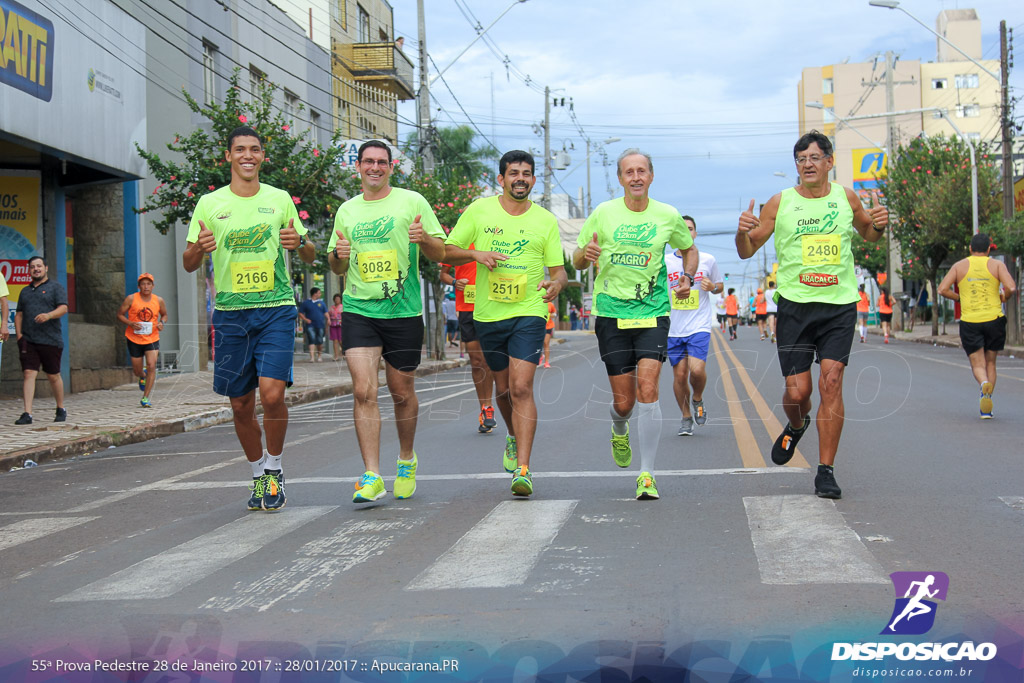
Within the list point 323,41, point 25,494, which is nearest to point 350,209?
point 25,494

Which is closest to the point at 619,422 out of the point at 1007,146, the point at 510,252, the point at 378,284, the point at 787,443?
the point at 787,443

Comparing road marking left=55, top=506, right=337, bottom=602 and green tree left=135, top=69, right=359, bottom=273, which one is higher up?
green tree left=135, top=69, right=359, bottom=273

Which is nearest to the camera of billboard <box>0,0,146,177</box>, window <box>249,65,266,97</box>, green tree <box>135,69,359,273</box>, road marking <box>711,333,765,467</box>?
road marking <box>711,333,765,467</box>

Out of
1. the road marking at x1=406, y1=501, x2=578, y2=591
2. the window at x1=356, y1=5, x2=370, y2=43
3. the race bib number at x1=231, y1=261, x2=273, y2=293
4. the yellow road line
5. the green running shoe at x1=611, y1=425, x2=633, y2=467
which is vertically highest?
the window at x1=356, y1=5, x2=370, y2=43

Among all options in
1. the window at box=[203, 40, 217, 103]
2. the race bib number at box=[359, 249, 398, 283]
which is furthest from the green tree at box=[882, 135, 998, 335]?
the race bib number at box=[359, 249, 398, 283]

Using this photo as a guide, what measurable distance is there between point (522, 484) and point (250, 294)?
1.99 m

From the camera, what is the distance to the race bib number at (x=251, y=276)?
6.65 m

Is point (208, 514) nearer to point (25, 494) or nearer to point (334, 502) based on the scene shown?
point (334, 502)

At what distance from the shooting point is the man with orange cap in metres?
15.0

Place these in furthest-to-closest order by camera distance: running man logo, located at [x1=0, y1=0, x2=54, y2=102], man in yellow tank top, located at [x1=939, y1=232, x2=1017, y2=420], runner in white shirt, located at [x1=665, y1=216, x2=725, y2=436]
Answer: running man logo, located at [x1=0, y1=0, x2=54, y2=102], man in yellow tank top, located at [x1=939, y1=232, x2=1017, y2=420], runner in white shirt, located at [x1=665, y1=216, x2=725, y2=436]

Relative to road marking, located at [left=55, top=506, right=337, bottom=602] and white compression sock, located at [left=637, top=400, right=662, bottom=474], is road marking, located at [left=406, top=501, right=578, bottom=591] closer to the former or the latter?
white compression sock, located at [left=637, top=400, right=662, bottom=474]

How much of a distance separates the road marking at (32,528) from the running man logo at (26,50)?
953cm

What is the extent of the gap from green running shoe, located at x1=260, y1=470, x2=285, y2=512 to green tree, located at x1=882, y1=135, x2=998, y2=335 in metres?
33.1

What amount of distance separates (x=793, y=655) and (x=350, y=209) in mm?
4221
